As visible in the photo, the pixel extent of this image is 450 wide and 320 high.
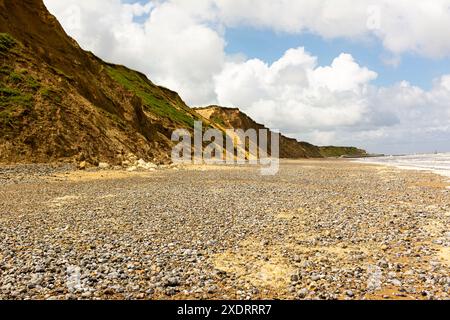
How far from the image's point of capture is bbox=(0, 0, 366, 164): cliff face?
3897 centimetres

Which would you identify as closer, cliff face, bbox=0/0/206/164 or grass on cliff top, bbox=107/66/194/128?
cliff face, bbox=0/0/206/164

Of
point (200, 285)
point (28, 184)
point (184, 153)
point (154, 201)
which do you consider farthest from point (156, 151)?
point (200, 285)

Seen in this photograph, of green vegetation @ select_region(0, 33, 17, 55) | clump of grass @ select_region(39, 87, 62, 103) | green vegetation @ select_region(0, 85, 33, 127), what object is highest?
green vegetation @ select_region(0, 33, 17, 55)

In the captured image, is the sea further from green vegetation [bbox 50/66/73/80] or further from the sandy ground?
green vegetation [bbox 50/66/73/80]

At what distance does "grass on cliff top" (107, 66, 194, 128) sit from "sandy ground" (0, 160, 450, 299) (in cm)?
7212

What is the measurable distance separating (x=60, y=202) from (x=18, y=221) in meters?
4.94

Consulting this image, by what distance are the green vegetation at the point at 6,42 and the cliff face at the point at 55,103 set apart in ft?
0.40

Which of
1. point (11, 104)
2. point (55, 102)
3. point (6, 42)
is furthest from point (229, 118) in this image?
point (11, 104)

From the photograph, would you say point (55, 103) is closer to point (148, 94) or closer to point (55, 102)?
point (55, 102)

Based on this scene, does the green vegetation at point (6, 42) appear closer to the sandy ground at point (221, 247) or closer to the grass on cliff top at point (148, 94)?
the sandy ground at point (221, 247)

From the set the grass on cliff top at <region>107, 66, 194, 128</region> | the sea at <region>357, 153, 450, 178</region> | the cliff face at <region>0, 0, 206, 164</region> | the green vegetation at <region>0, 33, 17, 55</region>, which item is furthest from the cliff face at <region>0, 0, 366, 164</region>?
the sea at <region>357, 153, 450, 178</region>

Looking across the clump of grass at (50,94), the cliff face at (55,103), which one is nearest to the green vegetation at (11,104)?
the cliff face at (55,103)

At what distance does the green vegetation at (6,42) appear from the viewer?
44650mm

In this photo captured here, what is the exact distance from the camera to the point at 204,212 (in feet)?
61.0
